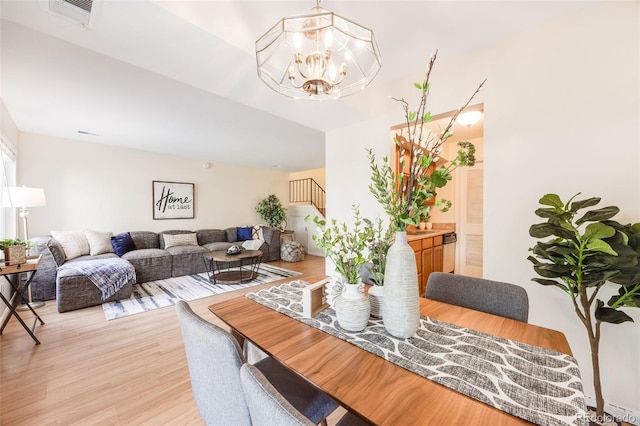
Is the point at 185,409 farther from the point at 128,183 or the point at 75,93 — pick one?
the point at 128,183

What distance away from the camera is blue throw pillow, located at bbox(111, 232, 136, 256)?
4376 mm

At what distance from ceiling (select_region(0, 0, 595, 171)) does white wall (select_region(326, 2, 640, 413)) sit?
0.64ft

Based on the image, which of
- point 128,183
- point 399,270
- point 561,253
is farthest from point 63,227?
point 561,253

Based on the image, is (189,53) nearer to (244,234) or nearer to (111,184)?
(111,184)

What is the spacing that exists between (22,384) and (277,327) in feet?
7.28

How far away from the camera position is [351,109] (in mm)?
2578

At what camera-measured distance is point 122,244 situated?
4.43 metres

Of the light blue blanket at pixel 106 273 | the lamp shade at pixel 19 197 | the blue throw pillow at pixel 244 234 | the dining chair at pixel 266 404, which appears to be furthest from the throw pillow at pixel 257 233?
the dining chair at pixel 266 404

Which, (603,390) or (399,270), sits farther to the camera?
(603,390)

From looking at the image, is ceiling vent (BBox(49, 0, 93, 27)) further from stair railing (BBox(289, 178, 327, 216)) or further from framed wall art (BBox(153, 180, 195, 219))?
stair railing (BBox(289, 178, 327, 216))

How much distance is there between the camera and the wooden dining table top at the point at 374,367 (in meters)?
0.64

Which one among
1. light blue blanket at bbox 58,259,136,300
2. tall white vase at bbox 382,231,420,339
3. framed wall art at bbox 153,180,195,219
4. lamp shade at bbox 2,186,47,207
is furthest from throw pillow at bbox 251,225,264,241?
tall white vase at bbox 382,231,420,339

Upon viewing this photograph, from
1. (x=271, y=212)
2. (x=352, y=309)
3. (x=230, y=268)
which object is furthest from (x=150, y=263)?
(x=352, y=309)

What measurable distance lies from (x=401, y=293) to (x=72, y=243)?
5131mm
